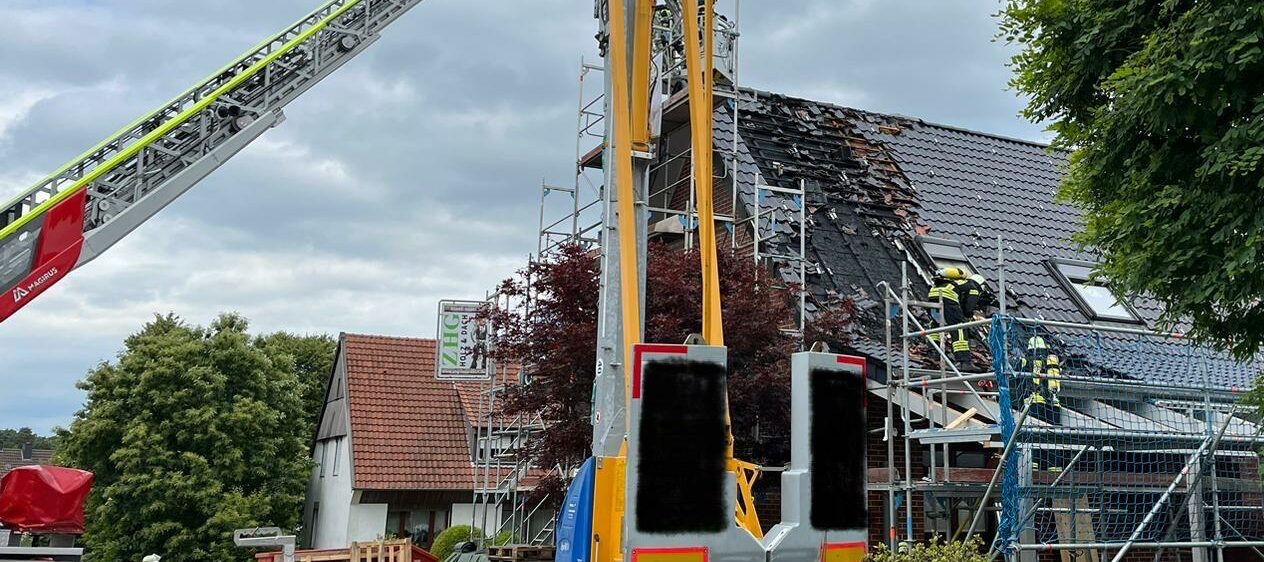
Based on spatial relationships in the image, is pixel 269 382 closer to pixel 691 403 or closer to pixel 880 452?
pixel 880 452

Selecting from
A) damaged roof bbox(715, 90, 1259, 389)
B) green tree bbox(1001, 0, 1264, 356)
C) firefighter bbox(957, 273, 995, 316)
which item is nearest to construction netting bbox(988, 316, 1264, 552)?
damaged roof bbox(715, 90, 1259, 389)

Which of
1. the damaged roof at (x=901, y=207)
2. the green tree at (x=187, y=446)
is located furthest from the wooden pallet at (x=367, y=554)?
the green tree at (x=187, y=446)

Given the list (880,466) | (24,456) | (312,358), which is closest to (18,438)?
(24,456)

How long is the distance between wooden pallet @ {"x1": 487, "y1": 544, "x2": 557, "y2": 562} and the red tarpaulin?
5477mm

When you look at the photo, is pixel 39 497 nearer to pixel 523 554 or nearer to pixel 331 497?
pixel 523 554

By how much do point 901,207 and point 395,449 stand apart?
1465 cm

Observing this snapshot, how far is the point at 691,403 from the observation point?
5.45 meters

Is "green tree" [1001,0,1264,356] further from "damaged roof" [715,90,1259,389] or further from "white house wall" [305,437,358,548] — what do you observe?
"white house wall" [305,437,358,548]

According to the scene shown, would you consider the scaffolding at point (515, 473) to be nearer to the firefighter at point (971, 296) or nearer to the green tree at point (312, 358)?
the firefighter at point (971, 296)

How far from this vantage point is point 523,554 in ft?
52.6

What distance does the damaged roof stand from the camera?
52.7ft

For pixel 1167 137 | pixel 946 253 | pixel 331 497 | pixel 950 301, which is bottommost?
pixel 331 497

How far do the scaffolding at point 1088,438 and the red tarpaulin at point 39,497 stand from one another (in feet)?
30.6

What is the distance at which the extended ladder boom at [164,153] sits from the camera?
11812 millimetres
